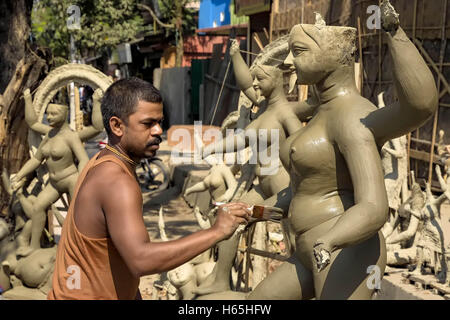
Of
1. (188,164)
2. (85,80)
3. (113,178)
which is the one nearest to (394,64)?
(113,178)

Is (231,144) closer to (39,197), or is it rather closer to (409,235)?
(409,235)

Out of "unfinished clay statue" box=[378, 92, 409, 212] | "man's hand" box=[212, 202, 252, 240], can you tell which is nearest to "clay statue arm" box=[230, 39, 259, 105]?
"unfinished clay statue" box=[378, 92, 409, 212]

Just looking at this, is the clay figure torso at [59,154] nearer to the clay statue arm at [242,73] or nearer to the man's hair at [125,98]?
the clay statue arm at [242,73]

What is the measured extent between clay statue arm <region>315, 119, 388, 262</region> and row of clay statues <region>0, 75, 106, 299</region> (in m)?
4.23

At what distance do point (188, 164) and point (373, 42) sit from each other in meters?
5.02

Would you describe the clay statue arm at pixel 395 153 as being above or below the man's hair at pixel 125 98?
below

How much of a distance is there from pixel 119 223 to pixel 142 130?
38 centimetres

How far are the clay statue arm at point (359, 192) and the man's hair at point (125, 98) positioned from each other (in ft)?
3.04

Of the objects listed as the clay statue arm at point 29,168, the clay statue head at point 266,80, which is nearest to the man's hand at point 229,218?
the clay statue head at point 266,80

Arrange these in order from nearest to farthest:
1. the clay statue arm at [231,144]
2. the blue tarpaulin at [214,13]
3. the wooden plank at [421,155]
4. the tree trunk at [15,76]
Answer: the clay statue arm at [231,144], the tree trunk at [15,76], the wooden plank at [421,155], the blue tarpaulin at [214,13]

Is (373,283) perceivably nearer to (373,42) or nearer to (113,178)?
(113,178)

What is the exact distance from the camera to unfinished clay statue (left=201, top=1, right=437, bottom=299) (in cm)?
265

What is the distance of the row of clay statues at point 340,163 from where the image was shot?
2.56 meters

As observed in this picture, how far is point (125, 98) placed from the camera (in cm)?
226
